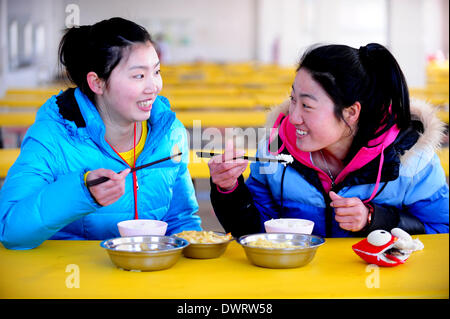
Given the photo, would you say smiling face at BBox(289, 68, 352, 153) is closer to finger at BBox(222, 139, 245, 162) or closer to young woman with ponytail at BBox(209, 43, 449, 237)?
young woman with ponytail at BBox(209, 43, 449, 237)

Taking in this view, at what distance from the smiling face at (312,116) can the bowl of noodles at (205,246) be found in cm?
42

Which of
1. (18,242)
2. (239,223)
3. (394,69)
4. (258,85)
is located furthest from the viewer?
(258,85)

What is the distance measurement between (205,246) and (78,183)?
0.35 m

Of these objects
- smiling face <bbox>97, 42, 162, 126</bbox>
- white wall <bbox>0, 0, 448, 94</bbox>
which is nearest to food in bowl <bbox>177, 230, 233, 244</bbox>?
smiling face <bbox>97, 42, 162, 126</bbox>

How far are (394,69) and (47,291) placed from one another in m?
1.15

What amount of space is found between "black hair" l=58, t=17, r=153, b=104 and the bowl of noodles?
24.0 inches

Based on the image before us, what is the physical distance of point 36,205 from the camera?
59.9 inches

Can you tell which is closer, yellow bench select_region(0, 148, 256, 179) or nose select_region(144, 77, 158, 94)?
nose select_region(144, 77, 158, 94)

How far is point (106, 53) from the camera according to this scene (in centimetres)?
180

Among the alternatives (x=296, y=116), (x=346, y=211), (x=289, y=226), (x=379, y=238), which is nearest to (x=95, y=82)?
(x=296, y=116)

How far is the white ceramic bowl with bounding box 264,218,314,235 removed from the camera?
1.51m

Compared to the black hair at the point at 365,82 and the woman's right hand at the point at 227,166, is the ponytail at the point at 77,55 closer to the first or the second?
the woman's right hand at the point at 227,166

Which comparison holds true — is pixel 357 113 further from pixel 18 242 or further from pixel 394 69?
pixel 18 242
